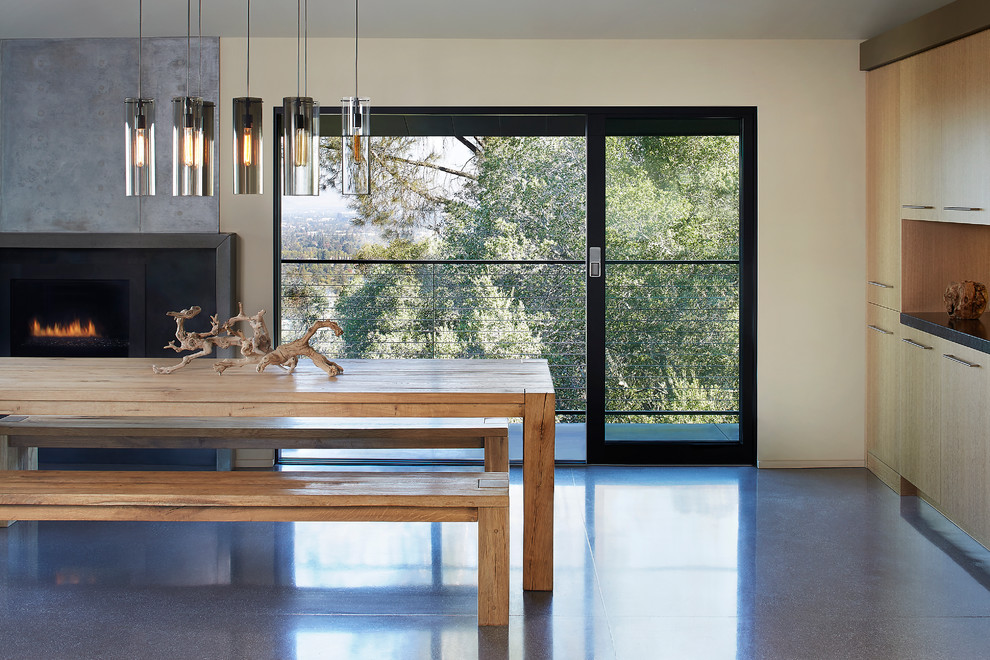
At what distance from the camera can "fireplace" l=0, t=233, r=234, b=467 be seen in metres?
5.17

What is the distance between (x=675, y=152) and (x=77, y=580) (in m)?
3.69

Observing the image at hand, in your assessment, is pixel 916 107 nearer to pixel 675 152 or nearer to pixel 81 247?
pixel 675 152

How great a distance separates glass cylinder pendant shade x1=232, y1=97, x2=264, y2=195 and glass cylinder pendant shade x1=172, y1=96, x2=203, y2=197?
13 centimetres

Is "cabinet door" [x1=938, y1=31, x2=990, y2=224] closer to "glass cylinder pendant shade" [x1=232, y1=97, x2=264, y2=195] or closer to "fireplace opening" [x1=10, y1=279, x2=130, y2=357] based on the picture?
"glass cylinder pendant shade" [x1=232, y1=97, x2=264, y2=195]

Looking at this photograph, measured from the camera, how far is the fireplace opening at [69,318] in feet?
17.4

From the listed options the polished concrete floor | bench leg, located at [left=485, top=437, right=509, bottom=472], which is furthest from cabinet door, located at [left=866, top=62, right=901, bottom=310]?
bench leg, located at [left=485, top=437, right=509, bottom=472]

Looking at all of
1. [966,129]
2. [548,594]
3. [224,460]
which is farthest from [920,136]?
[224,460]

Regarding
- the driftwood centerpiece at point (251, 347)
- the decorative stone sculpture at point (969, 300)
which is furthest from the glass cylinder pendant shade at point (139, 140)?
the decorative stone sculpture at point (969, 300)

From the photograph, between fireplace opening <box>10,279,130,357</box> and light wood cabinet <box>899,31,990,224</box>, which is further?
fireplace opening <box>10,279,130,357</box>

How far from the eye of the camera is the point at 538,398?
3.28 meters

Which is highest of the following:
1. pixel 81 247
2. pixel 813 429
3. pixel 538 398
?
pixel 81 247

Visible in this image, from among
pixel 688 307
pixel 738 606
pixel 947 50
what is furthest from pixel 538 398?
pixel 947 50

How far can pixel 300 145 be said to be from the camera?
326cm

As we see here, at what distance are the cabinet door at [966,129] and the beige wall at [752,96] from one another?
939 millimetres
